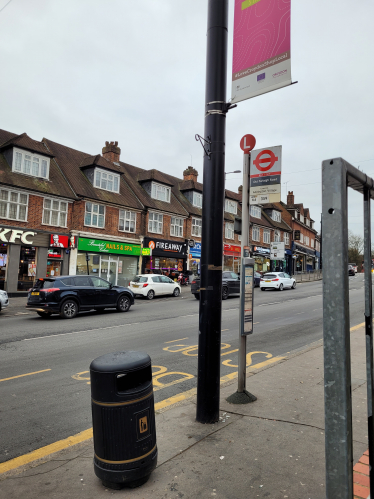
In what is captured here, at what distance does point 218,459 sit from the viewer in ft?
11.1

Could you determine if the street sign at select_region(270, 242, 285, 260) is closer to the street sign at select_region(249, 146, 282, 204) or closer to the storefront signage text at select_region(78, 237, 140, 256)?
the storefront signage text at select_region(78, 237, 140, 256)

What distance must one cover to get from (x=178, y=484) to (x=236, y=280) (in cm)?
2039

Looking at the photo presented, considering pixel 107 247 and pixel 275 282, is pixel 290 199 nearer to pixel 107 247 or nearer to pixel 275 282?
pixel 275 282

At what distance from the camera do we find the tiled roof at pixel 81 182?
2667cm

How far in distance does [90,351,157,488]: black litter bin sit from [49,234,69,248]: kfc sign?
2243cm

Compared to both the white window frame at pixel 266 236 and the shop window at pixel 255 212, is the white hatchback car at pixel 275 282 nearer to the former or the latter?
the shop window at pixel 255 212

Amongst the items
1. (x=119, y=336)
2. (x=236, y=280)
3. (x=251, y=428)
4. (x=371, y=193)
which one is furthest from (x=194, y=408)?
(x=236, y=280)

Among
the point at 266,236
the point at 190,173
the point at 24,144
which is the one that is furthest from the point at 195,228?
the point at 24,144

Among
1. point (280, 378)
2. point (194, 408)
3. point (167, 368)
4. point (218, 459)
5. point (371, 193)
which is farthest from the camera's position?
point (167, 368)

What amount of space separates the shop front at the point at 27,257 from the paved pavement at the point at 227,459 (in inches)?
774

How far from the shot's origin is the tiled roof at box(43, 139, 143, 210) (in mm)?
26672

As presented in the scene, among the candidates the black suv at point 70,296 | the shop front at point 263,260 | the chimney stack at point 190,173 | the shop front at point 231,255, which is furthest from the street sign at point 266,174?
the shop front at point 263,260

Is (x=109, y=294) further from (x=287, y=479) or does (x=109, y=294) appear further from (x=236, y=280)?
(x=287, y=479)

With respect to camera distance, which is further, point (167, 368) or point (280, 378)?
point (167, 368)
